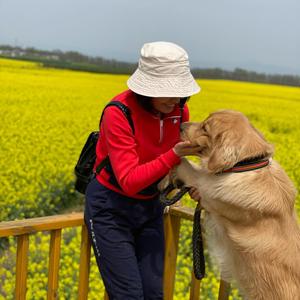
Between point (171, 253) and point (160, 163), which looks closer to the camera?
point (160, 163)

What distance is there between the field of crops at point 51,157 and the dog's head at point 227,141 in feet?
7.19

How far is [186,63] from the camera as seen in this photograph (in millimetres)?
2387

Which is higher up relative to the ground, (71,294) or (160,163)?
(160,163)

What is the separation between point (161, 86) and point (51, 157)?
6.20m

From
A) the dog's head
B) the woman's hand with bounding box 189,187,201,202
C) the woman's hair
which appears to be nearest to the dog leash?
the woman's hand with bounding box 189,187,201,202

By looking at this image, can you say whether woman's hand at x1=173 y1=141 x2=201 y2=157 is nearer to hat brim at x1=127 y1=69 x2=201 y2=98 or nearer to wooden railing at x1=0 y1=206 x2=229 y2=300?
hat brim at x1=127 y1=69 x2=201 y2=98

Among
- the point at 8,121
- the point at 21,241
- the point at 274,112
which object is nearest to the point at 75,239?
the point at 21,241

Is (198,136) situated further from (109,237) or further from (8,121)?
(8,121)

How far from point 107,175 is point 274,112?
15446 millimetres

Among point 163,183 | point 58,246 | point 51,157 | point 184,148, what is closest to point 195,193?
point 163,183

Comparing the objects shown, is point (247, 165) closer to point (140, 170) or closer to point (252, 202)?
point (252, 202)

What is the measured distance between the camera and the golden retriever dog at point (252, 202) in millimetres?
2195

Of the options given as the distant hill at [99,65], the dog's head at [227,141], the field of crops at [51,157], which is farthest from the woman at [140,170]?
the distant hill at [99,65]

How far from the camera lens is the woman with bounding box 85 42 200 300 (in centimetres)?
226
